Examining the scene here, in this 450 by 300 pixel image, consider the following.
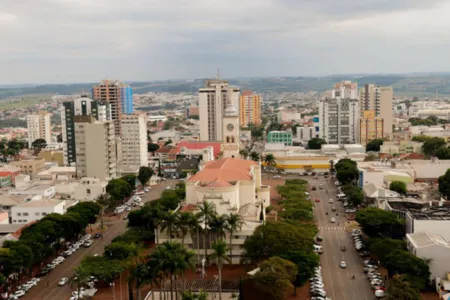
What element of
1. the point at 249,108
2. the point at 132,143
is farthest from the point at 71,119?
the point at 249,108

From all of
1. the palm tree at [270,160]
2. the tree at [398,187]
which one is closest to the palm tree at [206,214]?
the tree at [398,187]

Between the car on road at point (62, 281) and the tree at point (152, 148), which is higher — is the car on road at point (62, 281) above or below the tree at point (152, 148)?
below

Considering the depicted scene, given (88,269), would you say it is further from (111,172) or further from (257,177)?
(111,172)

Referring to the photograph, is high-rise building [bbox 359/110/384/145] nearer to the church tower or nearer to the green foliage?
the church tower

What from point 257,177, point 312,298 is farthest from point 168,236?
point 257,177

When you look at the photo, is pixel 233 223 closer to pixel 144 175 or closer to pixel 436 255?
pixel 436 255

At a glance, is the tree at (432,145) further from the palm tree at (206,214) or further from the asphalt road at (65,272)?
the palm tree at (206,214)
